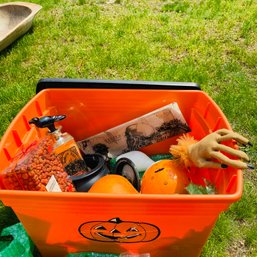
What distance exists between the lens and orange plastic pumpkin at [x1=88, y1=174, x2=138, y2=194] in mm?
1031

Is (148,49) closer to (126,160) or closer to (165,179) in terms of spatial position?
(126,160)

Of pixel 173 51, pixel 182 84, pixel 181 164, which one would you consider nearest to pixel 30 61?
pixel 173 51

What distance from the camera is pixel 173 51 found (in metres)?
2.08

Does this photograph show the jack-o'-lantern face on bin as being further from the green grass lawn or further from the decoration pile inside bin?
the green grass lawn

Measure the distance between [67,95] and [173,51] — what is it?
3.29 feet

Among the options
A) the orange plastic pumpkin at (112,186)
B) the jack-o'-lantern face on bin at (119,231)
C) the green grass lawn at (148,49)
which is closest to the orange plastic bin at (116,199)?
the jack-o'-lantern face on bin at (119,231)

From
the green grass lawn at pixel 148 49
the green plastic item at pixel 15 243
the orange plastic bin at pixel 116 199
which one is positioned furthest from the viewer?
the green grass lawn at pixel 148 49

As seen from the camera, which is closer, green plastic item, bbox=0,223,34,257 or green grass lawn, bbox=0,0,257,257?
green plastic item, bbox=0,223,34,257

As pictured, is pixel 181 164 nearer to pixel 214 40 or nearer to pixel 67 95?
pixel 67 95

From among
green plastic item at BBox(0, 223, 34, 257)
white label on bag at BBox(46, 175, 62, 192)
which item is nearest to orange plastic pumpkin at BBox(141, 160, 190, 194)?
white label on bag at BBox(46, 175, 62, 192)

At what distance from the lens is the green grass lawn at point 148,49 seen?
5.78 feet

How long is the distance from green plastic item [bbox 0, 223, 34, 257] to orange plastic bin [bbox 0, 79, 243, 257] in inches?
2.7

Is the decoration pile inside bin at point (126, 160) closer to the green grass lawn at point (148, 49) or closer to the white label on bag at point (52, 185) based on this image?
the white label on bag at point (52, 185)

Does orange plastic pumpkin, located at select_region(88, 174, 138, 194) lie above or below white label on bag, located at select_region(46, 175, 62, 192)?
below
